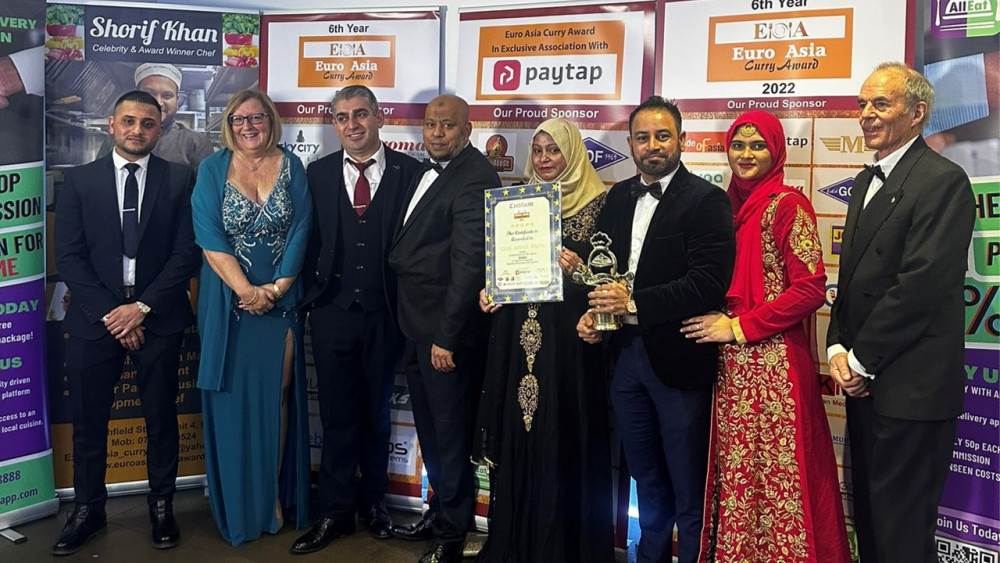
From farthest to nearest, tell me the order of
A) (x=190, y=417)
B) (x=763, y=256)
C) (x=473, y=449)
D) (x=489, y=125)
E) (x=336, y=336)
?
(x=190, y=417) → (x=489, y=125) → (x=336, y=336) → (x=473, y=449) → (x=763, y=256)

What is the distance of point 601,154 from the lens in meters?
3.79

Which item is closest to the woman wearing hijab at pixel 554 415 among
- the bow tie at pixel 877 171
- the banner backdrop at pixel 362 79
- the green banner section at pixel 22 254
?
the bow tie at pixel 877 171

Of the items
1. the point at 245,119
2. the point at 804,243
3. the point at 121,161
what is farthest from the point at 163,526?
the point at 804,243

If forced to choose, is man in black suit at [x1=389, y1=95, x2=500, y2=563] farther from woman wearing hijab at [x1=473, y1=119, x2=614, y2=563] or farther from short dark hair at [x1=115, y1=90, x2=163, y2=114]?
short dark hair at [x1=115, y1=90, x2=163, y2=114]

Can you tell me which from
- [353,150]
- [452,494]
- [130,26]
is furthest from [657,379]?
[130,26]

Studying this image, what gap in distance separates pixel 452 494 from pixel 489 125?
6.02 feet

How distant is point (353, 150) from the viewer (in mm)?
3613

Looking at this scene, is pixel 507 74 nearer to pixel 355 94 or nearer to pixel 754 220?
pixel 355 94

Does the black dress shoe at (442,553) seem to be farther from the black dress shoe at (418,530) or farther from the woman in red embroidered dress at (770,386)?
the woman in red embroidered dress at (770,386)

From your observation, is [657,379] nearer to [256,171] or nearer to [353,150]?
[353,150]

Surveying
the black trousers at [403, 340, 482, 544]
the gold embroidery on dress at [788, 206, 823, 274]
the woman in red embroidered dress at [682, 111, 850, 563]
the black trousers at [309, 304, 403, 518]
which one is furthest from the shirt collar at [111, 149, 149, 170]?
the gold embroidery on dress at [788, 206, 823, 274]

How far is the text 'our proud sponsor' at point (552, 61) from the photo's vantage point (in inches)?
148

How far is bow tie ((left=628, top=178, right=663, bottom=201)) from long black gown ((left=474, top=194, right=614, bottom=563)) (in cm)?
18

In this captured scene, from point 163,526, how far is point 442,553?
1.38 metres
